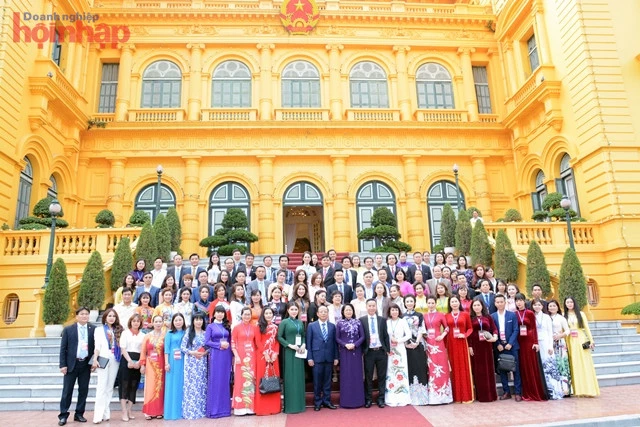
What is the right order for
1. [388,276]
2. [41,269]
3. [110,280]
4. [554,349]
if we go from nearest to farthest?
[554,349], [388,276], [110,280], [41,269]

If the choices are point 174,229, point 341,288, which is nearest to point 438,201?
point 174,229

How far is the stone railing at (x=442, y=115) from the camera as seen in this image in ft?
64.6

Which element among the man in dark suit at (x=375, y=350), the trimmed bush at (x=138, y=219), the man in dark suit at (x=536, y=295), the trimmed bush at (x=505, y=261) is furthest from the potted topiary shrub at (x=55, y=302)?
the trimmed bush at (x=505, y=261)

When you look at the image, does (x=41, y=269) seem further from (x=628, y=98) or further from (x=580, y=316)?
(x=628, y=98)

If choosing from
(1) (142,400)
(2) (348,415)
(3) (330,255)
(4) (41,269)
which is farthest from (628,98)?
(4) (41,269)

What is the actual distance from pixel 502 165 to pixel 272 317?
16.1 m

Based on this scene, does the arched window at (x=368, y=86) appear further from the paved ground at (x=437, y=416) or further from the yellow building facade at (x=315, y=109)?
the paved ground at (x=437, y=416)

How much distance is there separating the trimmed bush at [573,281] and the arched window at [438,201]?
7843mm

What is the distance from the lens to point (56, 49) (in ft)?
57.0

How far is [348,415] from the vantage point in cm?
646

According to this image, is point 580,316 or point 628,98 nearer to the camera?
point 580,316

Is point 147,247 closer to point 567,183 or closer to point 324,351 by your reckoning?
point 324,351

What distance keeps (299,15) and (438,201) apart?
34.1 ft

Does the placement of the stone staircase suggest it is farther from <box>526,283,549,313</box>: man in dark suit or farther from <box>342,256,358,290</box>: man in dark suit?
<box>342,256,358,290</box>: man in dark suit
